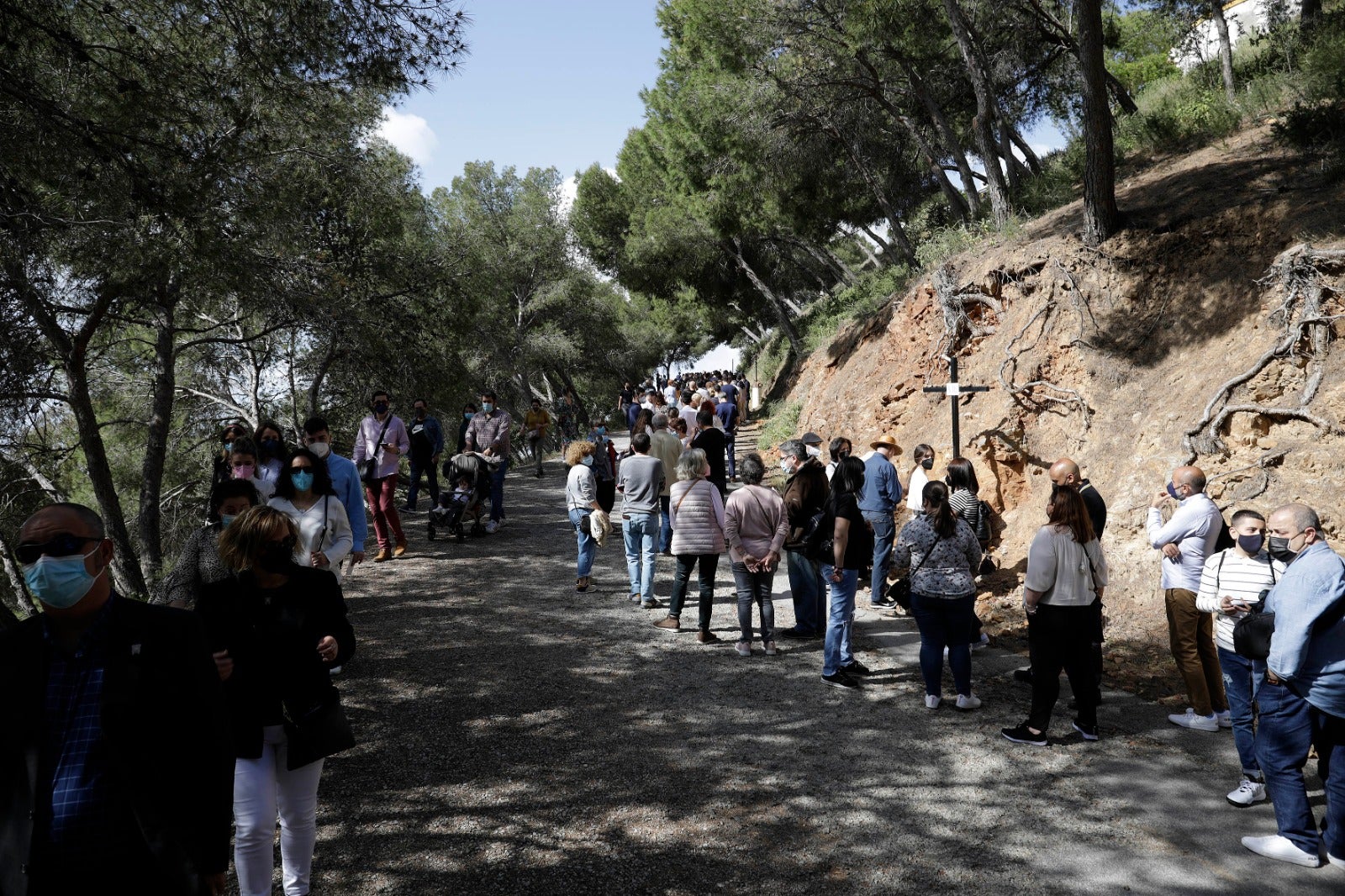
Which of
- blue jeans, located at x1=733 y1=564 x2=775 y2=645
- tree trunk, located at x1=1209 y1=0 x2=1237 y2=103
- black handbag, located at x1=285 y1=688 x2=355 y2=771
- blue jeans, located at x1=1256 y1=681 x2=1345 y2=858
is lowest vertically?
blue jeans, located at x1=1256 y1=681 x2=1345 y2=858

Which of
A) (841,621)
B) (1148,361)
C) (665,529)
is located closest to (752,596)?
(841,621)

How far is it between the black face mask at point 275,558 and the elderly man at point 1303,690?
15.1 ft

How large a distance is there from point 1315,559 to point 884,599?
17.2 feet

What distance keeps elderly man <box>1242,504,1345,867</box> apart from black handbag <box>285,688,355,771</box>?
4.35m

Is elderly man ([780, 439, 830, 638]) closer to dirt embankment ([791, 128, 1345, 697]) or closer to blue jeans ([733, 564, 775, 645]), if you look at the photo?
blue jeans ([733, 564, 775, 645])

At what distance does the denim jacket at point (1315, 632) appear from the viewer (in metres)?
3.97

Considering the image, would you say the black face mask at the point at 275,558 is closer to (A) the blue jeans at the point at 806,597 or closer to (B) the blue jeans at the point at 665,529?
(A) the blue jeans at the point at 806,597

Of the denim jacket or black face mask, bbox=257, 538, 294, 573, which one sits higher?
black face mask, bbox=257, 538, 294, 573

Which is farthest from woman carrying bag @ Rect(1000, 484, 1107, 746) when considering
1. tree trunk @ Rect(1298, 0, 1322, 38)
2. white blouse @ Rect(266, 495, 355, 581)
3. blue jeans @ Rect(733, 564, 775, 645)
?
tree trunk @ Rect(1298, 0, 1322, 38)

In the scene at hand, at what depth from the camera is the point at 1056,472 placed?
5.94 meters

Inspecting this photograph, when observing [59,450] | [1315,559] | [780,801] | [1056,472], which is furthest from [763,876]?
[59,450]

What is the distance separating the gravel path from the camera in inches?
162

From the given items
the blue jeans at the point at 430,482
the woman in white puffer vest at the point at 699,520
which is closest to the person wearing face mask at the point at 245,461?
the woman in white puffer vest at the point at 699,520

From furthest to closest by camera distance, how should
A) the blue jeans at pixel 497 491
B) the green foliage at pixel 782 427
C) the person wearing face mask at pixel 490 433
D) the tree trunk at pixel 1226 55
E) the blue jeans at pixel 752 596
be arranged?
the green foliage at pixel 782 427
the tree trunk at pixel 1226 55
the blue jeans at pixel 497 491
the person wearing face mask at pixel 490 433
the blue jeans at pixel 752 596
